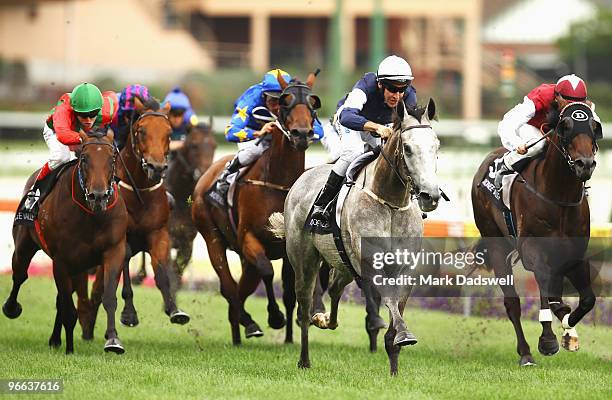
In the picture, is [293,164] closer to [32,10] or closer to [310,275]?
[310,275]

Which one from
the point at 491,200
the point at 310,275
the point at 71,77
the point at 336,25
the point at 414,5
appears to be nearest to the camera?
the point at 310,275

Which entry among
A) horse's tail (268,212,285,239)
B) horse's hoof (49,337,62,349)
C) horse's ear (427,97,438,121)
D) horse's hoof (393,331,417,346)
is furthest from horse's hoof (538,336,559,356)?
horse's hoof (49,337,62,349)

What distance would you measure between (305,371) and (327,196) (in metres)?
1.26

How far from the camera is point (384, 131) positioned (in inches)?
327

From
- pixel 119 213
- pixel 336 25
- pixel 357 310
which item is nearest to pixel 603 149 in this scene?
pixel 336 25

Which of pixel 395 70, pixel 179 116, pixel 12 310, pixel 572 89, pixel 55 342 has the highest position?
pixel 395 70

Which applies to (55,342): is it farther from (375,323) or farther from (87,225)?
(375,323)

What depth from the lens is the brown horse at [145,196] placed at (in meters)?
10.1

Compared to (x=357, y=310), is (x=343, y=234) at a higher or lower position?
higher

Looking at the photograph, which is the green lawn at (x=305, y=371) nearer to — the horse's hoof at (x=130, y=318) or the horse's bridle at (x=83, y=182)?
the horse's hoof at (x=130, y=318)

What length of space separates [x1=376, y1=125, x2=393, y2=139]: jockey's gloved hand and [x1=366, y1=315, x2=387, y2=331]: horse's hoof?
2074 millimetres

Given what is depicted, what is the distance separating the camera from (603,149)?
2719 centimetres

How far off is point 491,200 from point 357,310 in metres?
3.46

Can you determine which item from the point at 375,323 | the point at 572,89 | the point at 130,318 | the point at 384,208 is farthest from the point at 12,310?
the point at 572,89
